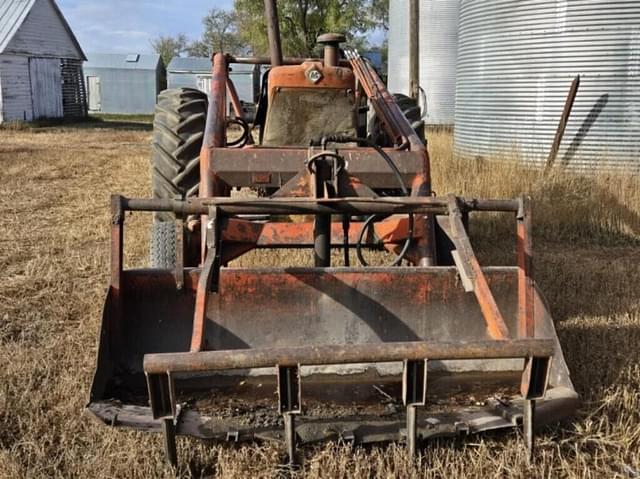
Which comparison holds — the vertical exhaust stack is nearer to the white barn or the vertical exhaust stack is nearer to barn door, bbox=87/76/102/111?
the white barn

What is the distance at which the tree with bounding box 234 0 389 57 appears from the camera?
32656 mm

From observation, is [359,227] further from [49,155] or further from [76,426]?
[49,155]

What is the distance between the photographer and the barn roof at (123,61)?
129 feet

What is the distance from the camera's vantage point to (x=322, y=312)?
3.64m

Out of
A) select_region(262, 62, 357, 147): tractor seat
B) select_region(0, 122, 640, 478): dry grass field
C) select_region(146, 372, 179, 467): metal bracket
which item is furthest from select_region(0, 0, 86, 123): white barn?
select_region(146, 372, 179, 467): metal bracket

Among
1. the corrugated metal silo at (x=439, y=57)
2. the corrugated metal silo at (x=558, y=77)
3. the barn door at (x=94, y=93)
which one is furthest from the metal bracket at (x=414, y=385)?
the barn door at (x=94, y=93)

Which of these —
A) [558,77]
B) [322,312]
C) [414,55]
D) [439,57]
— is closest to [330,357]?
[322,312]

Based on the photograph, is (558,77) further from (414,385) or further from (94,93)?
(94,93)

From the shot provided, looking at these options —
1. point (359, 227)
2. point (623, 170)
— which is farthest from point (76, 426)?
point (623, 170)

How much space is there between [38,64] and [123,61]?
1530 centimetres

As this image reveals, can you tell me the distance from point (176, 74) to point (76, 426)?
37.5 m

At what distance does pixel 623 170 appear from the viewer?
8383 mm

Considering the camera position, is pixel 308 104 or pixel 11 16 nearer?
pixel 308 104

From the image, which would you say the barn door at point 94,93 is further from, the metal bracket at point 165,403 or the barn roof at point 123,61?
the metal bracket at point 165,403
